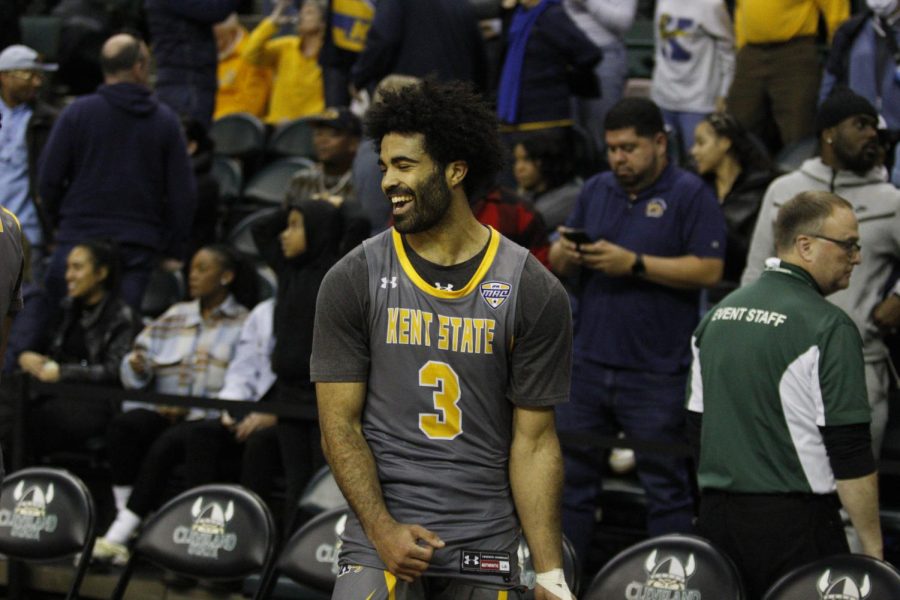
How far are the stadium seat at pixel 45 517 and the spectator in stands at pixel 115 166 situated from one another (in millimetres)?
1704

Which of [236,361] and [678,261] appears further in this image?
[236,361]

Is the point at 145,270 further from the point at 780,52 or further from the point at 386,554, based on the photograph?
the point at 386,554

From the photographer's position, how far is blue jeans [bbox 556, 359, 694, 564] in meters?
5.97

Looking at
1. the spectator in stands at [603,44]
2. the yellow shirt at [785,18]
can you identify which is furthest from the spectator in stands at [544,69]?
the yellow shirt at [785,18]

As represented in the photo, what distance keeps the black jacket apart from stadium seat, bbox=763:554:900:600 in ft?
12.9

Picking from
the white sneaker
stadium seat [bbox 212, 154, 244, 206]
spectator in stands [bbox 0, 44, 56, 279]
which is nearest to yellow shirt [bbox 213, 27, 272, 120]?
stadium seat [bbox 212, 154, 244, 206]

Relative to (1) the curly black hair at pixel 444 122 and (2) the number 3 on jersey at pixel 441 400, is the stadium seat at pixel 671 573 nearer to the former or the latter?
(2) the number 3 on jersey at pixel 441 400

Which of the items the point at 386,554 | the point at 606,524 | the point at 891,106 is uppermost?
the point at 891,106

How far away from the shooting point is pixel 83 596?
7.23 metres

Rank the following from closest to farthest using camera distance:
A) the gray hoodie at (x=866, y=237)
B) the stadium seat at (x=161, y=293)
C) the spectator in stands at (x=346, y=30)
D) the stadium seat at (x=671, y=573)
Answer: the stadium seat at (x=671, y=573)
the gray hoodie at (x=866, y=237)
the stadium seat at (x=161, y=293)
the spectator in stands at (x=346, y=30)

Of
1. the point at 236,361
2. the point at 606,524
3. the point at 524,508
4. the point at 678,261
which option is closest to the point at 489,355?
the point at 524,508

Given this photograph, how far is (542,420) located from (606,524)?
3014mm

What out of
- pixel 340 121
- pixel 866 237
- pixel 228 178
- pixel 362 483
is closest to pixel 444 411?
pixel 362 483

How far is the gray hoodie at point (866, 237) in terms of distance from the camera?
19.2 feet
